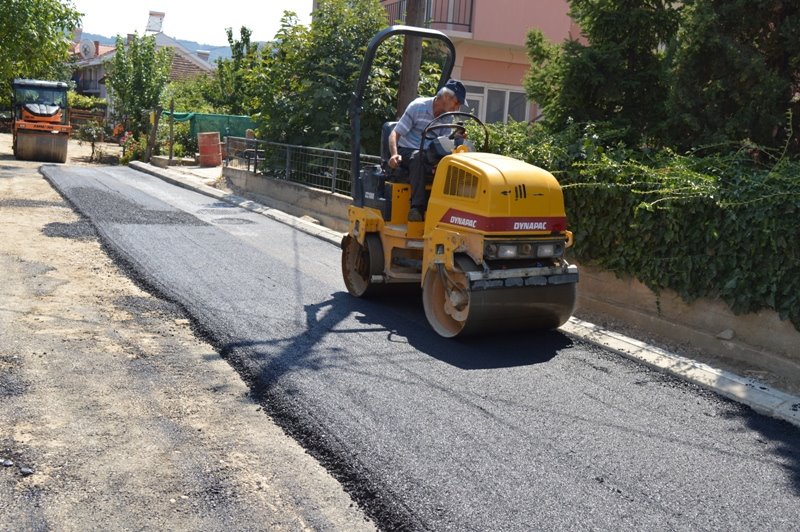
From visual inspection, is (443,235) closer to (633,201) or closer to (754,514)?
(633,201)

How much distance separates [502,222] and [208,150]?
21.7 metres

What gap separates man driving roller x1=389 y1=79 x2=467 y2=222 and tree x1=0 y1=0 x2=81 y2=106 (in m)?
24.0

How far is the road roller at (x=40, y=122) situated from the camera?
94.9ft

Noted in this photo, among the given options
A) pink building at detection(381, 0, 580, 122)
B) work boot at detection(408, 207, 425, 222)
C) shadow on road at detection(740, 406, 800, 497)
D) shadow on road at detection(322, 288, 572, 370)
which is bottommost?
shadow on road at detection(740, 406, 800, 497)

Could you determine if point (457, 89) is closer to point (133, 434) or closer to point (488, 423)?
point (488, 423)

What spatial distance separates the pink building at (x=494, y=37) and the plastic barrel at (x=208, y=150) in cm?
729

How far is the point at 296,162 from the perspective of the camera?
16.8 meters

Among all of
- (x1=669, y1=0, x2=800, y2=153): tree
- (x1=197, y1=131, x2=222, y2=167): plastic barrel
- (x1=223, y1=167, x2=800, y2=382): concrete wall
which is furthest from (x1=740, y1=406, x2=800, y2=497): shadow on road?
(x1=197, y1=131, x2=222, y2=167): plastic barrel

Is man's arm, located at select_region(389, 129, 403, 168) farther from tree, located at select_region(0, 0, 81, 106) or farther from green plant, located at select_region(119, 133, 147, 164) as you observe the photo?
tree, located at select_region(0, 0, 81, 106)

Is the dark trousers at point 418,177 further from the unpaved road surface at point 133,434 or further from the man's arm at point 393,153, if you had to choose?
the unpaved road surface at point 133,434

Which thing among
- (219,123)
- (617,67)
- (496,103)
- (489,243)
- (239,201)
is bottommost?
(239,201)

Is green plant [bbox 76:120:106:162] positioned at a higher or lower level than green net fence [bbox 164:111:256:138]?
lower

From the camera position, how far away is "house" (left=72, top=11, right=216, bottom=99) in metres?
65.5

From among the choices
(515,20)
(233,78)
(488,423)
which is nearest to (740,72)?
(488,423)
